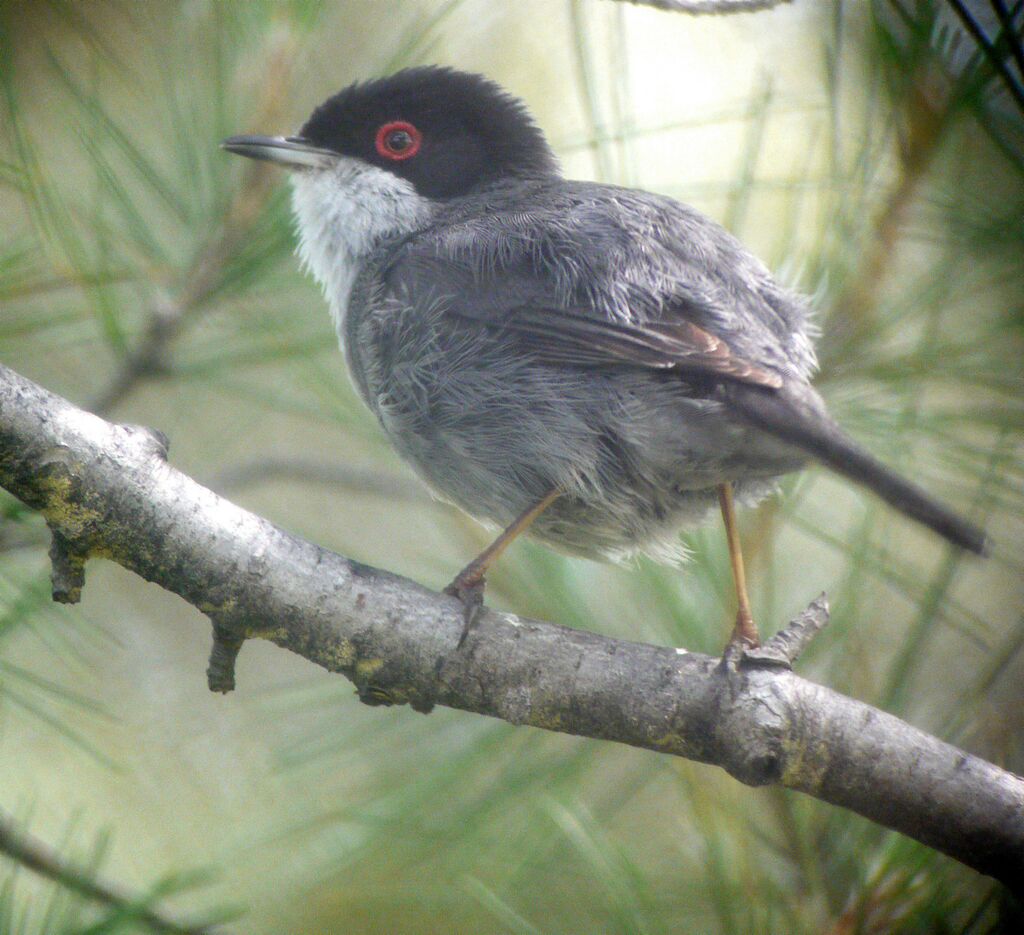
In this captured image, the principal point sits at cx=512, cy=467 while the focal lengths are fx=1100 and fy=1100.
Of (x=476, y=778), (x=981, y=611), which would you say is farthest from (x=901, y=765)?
(x=981, y=611)

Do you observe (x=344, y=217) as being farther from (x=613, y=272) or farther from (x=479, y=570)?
(x=479, y=570)

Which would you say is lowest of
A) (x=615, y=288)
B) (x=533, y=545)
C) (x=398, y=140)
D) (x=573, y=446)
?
(x=533, y=545)

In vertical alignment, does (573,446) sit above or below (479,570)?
above

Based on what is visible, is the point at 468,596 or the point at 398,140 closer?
the point at 468,596

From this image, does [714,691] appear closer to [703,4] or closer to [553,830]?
[553,830]

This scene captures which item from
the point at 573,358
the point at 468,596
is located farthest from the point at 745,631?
the point at 573,358

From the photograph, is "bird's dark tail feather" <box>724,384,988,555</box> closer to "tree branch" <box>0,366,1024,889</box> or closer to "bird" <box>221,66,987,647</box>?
"bird" <box>221,66,987,647</box>
